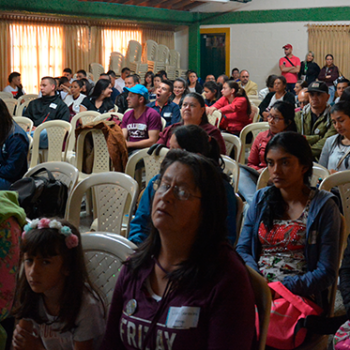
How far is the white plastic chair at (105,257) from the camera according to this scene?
70.3 inches

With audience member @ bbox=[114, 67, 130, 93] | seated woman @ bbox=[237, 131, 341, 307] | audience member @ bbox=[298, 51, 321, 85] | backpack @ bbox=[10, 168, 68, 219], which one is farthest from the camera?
audience member @ bbox=[298, 51, 321, 85]

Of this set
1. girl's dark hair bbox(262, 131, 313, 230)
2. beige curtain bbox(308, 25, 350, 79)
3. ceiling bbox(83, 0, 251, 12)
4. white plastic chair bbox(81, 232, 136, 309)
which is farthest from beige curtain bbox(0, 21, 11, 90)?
white plastic chair bbox(81, 232, 136, 309)

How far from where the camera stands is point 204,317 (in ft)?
4.24

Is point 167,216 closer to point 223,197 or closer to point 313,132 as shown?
point 223,197

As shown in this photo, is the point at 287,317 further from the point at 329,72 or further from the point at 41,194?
the point at 329,72

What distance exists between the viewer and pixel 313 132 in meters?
4.62

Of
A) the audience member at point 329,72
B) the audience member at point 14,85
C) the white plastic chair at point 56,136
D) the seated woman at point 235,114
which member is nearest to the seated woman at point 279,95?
the seated woman at point 235,114

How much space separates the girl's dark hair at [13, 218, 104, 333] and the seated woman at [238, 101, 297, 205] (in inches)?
89.2

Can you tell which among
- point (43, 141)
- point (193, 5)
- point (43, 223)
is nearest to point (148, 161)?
point (43, 223)

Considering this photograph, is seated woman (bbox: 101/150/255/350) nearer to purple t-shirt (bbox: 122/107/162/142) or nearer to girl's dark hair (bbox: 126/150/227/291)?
girl's dark hair (bbox: 126/150/227/291)

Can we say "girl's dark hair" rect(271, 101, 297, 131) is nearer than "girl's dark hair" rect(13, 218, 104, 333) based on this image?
No

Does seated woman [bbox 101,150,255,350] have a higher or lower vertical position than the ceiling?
lower

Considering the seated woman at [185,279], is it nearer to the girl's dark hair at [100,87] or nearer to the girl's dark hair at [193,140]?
the girl's dark hair at [193,140]

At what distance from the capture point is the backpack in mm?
2977
